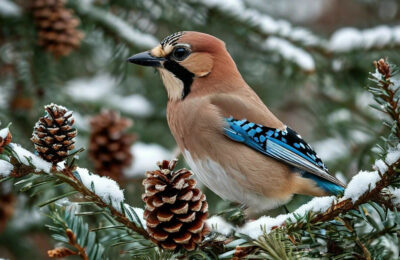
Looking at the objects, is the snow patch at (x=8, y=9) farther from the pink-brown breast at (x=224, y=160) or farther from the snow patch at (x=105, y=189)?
the snow patch at (x=105, y=189)

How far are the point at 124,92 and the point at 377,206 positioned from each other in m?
3.21

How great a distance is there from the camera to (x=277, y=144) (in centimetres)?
281

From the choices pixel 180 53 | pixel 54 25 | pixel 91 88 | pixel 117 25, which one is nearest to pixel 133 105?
pixel 91 88

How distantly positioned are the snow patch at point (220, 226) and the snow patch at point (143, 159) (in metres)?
1.32

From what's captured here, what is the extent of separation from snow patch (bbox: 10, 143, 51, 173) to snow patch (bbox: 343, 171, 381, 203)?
0.97 m

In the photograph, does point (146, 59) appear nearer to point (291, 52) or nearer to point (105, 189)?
point (291, 52)

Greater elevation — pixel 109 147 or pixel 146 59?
pixel 146 59

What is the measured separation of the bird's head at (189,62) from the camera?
280 centimetres

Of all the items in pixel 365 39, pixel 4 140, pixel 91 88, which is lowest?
pixel 4 140

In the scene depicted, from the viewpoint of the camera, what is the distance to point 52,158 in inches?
65.3

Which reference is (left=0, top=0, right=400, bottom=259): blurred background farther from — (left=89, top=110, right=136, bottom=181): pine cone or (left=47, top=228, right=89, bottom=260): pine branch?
(left=47, top=228, right=89, bottom=260): pine branch

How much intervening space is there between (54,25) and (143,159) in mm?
1021

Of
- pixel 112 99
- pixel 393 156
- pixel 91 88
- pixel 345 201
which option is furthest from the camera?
pixel 91 88

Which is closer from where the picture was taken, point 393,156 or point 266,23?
point 393,156
